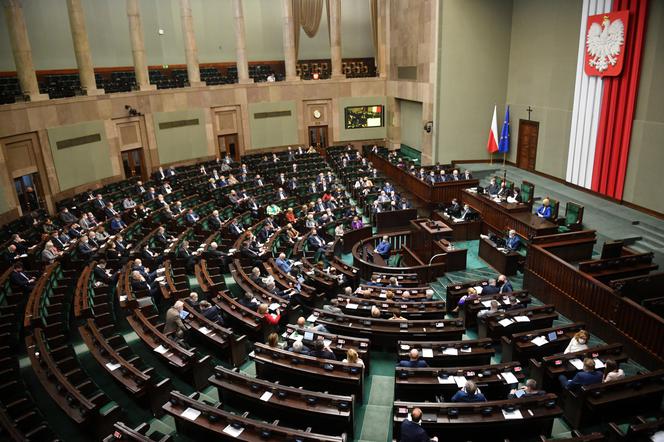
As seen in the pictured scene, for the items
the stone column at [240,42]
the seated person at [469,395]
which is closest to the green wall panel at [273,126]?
the stone column at [240,42]

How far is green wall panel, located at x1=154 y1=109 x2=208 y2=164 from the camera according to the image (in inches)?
816

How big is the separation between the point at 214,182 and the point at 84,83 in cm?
653

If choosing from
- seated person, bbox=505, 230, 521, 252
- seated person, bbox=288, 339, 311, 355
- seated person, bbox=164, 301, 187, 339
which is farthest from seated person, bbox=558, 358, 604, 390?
seated person, bbox=164, 301, 187, 339

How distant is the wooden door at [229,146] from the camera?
76.5 ft

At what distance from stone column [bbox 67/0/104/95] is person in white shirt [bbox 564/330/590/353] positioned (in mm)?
18151

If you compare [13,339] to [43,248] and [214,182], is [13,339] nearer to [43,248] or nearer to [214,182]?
[43,248]

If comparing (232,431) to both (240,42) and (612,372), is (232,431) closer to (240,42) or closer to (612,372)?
(612,372)

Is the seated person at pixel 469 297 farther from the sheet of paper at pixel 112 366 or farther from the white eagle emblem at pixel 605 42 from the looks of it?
the white eagle emblem at pixel 605 42

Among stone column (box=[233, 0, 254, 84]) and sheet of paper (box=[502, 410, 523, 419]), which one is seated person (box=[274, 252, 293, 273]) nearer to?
sheet of paper (box=[502, 410, 523, 419])

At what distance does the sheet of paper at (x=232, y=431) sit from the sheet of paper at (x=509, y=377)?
350 centimetres

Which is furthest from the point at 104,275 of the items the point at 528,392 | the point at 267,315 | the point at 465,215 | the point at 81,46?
the point at 81,46

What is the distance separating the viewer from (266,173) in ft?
66.0

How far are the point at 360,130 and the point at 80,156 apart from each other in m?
13.9

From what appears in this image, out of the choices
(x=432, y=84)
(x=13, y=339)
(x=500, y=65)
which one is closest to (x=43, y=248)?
(x=13, y=339)
